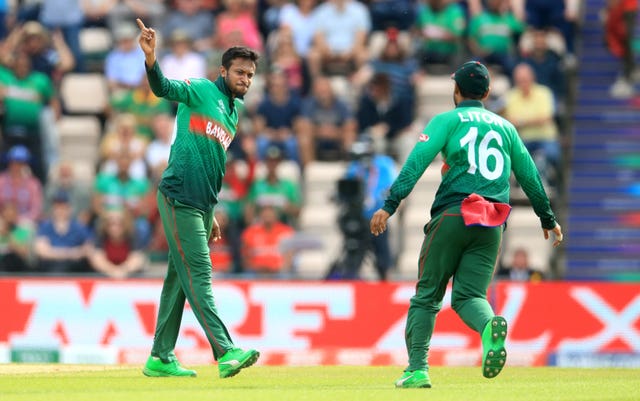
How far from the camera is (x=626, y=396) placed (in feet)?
35.3

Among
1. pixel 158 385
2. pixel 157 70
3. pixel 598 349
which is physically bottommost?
pixel 598 349

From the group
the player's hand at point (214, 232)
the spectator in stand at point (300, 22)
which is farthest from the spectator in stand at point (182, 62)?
the player's hand at point (214, 232)

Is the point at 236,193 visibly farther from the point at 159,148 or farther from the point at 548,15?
the point at 548,15

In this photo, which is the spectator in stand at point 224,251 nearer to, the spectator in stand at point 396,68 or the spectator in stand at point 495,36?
the spectator in stand at point 396,68

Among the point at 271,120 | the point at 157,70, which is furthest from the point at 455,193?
the point at 271,120

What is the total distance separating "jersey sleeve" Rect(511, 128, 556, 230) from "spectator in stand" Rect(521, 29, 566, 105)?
1081 cm

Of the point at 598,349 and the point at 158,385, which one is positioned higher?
the point at 158,385

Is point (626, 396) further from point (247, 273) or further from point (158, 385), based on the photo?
point (247, 273)

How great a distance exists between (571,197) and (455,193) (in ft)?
37.7

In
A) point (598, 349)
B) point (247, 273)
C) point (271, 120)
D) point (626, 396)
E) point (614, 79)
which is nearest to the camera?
point (626, 396)

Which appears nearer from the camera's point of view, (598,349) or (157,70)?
(157,70)

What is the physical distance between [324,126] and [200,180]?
9.91 m

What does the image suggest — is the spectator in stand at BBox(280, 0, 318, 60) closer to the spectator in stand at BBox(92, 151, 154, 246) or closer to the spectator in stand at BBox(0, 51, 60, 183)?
the spectator in stand at BBox(92, 151, 154, 246)

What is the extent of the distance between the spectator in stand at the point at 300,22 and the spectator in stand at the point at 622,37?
4.64 m
